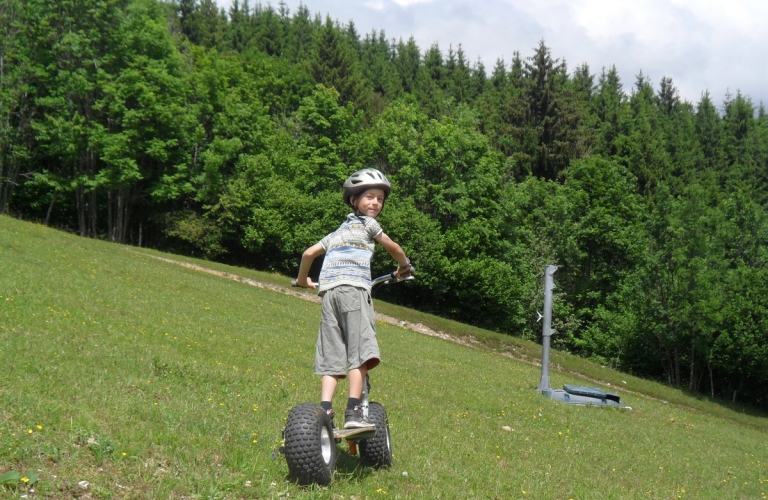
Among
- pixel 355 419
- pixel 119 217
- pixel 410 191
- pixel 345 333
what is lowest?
pixel 355 419

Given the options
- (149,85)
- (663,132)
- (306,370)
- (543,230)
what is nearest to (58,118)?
(149,85)

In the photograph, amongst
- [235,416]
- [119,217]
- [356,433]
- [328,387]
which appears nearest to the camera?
[356,433]

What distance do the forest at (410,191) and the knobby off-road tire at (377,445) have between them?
131 ft

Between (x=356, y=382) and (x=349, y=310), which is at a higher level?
(x=349, y=310)

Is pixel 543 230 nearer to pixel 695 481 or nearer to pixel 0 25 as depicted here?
pixel 0 25

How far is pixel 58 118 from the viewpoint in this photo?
4991 cm

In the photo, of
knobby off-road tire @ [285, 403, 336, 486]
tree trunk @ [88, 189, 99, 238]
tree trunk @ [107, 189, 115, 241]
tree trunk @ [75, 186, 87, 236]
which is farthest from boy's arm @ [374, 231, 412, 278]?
tree trunk @ [75, 186, 87, 236]

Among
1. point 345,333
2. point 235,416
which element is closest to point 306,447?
point 345,333

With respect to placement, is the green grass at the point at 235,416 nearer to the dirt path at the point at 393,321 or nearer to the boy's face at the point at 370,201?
the boy's face at the point at 370,201

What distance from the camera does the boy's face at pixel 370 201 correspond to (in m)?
6.98

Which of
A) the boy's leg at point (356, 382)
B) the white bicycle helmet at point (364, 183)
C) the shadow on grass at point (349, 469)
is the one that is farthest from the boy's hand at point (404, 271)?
the shadow on grass at point (349, 469)

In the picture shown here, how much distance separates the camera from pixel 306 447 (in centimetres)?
585

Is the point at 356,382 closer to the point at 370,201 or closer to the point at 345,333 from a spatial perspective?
the point at 345,333

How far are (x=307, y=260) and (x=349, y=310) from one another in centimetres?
71
